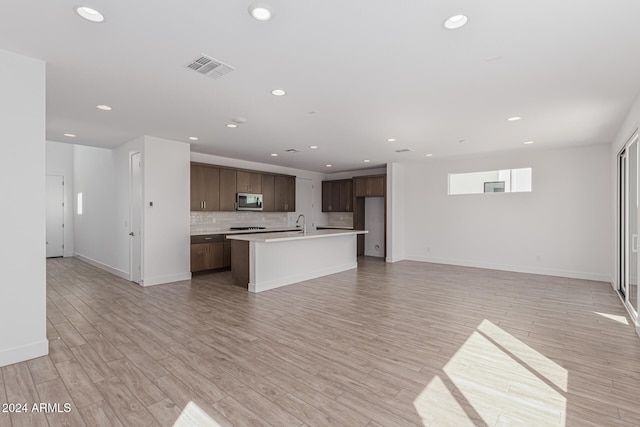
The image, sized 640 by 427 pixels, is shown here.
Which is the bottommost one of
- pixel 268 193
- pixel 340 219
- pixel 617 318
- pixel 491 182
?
pixel 617 318

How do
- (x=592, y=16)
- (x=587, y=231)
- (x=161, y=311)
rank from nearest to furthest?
(x=592, y=16), (x=161, y=311), (x=587, y=231)

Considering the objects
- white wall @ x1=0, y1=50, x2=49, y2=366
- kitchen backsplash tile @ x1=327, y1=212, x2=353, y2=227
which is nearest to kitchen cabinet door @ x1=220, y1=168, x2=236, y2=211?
kitchen backsplash tile @ x1=327, y1=212, x2=353, y2=227

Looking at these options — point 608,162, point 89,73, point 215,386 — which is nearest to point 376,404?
→ point 215,386

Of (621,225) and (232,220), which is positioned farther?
(232,220)

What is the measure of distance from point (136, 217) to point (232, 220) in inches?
94.6

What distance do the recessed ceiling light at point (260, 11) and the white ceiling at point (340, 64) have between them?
0.06 metres

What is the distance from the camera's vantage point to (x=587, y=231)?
612 centimetres

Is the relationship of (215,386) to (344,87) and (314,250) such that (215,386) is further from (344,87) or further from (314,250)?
(314,250)

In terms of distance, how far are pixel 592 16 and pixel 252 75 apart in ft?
8.75

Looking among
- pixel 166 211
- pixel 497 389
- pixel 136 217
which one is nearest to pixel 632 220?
pixel 497 389

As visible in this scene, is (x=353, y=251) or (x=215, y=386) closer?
(x=215, y=386)

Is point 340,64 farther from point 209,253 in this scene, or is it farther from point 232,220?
point 232,220

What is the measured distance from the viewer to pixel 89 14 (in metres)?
2.05

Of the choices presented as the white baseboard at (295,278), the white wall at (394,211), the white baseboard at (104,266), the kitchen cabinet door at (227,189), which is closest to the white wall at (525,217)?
the white wall at (394,211)
